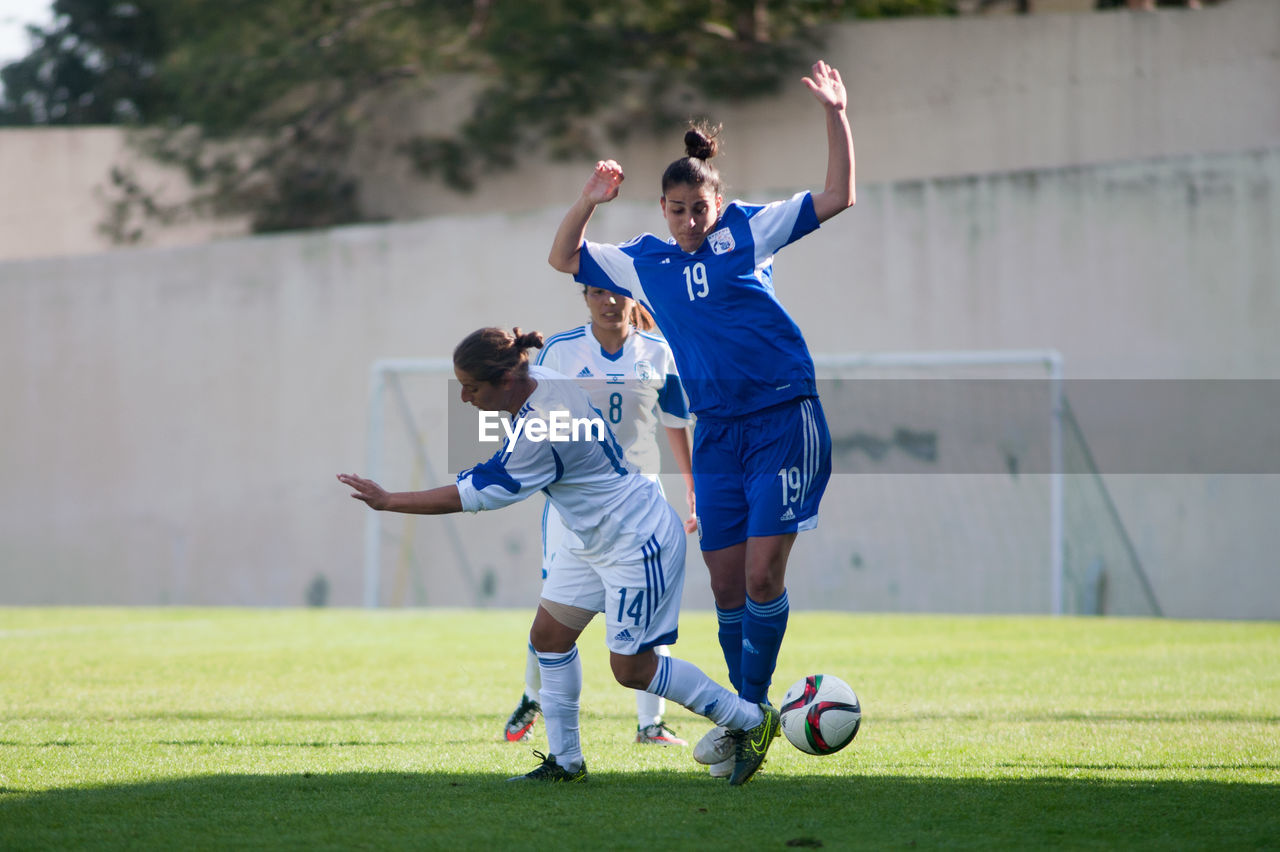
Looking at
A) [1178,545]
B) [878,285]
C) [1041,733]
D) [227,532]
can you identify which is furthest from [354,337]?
[1041,733]

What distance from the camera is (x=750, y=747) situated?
4387mm

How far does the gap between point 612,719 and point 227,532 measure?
43.1 ft

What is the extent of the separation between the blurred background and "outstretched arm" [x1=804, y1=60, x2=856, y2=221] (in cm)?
912

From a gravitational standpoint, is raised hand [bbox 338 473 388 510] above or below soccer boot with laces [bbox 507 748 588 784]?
above

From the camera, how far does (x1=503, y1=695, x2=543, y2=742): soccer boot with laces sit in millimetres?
5426

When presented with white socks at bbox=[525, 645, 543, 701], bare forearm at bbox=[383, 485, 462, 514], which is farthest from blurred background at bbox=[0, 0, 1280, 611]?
bare forearm at bbox=[383, 485, 462, 514]

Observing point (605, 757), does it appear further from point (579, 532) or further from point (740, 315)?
point (740, 315)

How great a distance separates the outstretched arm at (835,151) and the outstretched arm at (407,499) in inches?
63.7

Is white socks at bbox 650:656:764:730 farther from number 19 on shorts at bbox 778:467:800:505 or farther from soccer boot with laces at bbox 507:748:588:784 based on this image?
number 19 on shorts at bbox 778:467:800:505

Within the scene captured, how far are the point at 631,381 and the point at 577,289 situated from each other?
11.6m

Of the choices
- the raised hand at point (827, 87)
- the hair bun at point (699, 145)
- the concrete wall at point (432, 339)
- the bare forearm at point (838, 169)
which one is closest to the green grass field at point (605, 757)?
the bare forearm at point (838, 169)

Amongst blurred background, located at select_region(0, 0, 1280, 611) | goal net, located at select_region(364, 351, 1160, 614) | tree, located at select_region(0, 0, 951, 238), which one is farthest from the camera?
tree, located at select_region(0, 0, 951, 238)

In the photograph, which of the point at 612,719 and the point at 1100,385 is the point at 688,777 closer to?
the point at 612,719

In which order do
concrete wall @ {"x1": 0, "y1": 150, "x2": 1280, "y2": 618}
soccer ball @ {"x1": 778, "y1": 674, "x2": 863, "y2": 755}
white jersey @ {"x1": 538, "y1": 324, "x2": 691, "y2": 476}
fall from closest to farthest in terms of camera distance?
soccer ball @ {"x1": 778, "y1": 674, "x2": 863, "y2": 755}
white jersey @ {"x1": 538, "y1": 324, "x2": 691, "y2": 476}
concrete wall @ {"x1": 0, "y1": 150, "x2": 1280, "y2": 618}
